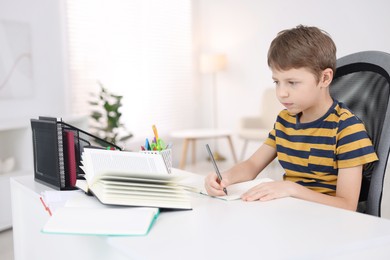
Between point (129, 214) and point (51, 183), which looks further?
point (51, 183)

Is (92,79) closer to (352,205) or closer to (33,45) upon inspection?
(33,45)

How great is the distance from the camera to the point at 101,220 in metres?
0.83

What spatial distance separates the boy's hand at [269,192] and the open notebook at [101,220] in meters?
0.24

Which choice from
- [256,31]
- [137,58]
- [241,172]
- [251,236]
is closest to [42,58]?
[137,58]

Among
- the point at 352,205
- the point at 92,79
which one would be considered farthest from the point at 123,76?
the point at 352,205

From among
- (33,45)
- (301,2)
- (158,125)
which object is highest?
(301,2)

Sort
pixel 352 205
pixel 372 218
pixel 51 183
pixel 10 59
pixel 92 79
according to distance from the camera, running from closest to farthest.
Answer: pixel 372 218
pixel 352 205
pixel 51 183
pixel 10 59
pixel 92 79

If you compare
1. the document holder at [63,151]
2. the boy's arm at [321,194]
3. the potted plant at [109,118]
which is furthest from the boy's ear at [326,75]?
the potted plant at [109,118]

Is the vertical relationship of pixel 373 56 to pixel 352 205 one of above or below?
above

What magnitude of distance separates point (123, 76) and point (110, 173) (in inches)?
142

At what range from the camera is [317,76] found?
3.75 ft

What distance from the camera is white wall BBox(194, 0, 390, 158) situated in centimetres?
407

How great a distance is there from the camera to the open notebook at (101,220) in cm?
77

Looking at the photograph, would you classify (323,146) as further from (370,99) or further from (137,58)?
(137,58)
